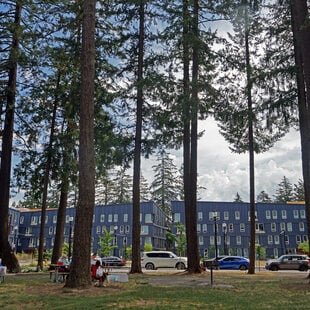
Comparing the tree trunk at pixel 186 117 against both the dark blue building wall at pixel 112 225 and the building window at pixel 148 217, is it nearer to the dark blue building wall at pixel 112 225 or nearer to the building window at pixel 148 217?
the dark blue building wall at pixel 112 225

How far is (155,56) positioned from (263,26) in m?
5.44

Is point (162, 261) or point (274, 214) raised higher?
point (274, 214)

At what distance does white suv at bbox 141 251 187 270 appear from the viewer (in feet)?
95.5

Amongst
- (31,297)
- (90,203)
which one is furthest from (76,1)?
(31,297)

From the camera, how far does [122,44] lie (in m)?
18.9

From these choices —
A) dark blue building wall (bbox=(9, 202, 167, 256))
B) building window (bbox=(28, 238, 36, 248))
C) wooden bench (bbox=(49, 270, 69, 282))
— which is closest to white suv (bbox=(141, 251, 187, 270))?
wooden bench (bbox=(49, 270, 69, 282))

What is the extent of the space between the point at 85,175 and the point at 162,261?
21092 millimetres

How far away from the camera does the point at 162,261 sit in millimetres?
29281

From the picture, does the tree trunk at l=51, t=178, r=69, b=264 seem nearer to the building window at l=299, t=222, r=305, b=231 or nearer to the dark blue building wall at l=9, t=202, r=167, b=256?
the dark blue building wall at l=9, t=202, r=167, b=256

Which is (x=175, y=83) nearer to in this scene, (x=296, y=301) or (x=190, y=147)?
(x=190, y=147)

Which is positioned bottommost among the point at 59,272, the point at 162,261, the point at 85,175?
the point at 162,261

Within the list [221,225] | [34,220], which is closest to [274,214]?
[221,225]

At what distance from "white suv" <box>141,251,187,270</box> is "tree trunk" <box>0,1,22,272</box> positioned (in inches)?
551

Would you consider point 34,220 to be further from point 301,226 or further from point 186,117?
point 186,117
